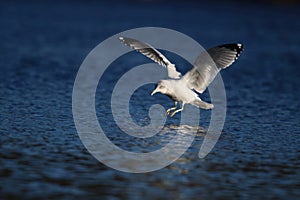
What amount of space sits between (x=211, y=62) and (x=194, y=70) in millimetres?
467

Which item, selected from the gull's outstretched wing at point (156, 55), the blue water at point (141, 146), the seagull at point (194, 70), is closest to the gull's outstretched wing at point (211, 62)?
the seagull at point (194, 70)

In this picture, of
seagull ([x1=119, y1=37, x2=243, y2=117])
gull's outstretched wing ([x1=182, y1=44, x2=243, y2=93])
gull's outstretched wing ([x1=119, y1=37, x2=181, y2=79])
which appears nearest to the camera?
gull's outstretched wing ([x1=182, y1=44, x2=243, y2=93])

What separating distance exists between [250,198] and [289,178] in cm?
147

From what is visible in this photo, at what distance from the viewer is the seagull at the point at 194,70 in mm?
14539

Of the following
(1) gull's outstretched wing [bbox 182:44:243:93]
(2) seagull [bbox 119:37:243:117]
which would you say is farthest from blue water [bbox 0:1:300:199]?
(1) gull's outstretched wing [bbox 182:44:243:93]

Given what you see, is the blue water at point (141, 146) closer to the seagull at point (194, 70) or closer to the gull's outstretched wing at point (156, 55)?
the seagull at point (194, 70)

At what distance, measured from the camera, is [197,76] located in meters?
15.2

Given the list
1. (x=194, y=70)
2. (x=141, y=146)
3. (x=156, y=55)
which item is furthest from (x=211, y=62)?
(x=141, y=146)

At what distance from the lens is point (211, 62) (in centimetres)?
1466

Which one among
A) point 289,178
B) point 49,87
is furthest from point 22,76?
point 289,178

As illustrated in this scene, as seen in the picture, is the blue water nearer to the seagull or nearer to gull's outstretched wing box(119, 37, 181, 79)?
the seagull

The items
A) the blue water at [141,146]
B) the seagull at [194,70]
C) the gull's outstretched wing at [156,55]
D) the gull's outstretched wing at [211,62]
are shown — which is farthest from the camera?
the gull's outstretched wing at [156,55]

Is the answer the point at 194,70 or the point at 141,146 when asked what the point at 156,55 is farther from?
the point at 141,146

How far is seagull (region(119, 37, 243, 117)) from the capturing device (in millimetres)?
14539
